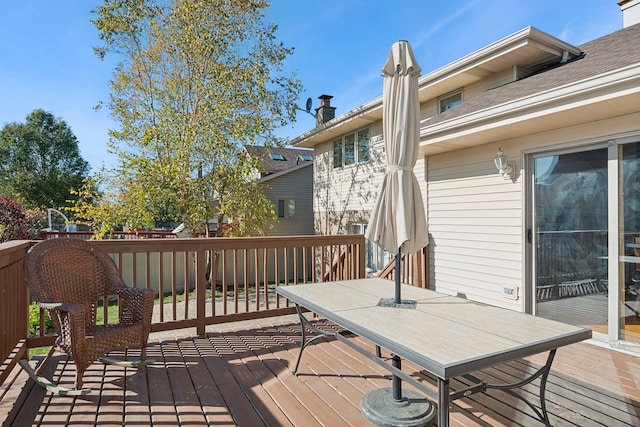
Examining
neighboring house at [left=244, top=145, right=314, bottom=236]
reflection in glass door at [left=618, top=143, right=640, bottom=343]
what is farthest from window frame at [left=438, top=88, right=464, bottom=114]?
neighboring house at [left=244, top=145, right=314, bottom=236]

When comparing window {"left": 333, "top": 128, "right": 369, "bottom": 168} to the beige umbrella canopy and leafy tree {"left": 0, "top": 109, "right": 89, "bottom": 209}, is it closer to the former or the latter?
the beige umbrella canopy

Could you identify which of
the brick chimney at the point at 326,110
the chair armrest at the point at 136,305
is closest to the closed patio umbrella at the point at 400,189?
the chair armrest at the point at 136,305

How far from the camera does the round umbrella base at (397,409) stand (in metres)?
2.15

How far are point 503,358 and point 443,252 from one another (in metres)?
4.51

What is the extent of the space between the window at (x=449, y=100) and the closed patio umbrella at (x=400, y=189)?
5.19 metres

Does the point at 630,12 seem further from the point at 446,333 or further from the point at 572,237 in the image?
the point at 446,333

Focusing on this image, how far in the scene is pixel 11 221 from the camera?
10.5 m

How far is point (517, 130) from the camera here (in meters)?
4.30

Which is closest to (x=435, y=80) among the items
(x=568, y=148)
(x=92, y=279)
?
(x=568, y=148)

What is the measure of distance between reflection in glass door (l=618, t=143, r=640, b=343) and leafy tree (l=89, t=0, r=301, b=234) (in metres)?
8.56

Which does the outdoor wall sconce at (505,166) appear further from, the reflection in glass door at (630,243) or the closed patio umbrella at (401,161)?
the closed patio umbrella at (401,161)

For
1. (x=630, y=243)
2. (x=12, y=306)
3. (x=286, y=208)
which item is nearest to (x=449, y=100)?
(x=630, y=243)

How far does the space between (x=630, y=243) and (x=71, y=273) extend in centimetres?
499

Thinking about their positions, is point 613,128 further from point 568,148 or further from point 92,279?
point 92,279
